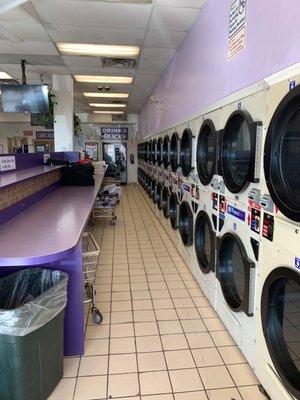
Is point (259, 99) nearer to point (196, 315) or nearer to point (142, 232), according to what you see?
point (196, 315)

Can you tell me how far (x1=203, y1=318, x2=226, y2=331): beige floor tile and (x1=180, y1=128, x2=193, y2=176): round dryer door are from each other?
1678mm

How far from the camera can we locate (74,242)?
1.96m

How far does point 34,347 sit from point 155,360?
97 centimetres

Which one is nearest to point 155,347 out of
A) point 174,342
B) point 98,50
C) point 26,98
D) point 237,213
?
point 174,342

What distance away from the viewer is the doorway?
1412 centimetres

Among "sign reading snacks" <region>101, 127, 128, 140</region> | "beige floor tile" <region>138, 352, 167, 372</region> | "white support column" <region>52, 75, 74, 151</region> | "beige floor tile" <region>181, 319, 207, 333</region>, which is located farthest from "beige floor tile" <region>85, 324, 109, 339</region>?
"sign reading snacks" <region>101, 127, 128, 140</region>

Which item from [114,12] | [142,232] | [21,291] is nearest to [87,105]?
[142,232]

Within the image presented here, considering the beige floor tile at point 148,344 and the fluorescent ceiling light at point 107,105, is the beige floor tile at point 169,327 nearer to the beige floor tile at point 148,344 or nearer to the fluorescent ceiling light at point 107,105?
the beige floor tile at point 148,344

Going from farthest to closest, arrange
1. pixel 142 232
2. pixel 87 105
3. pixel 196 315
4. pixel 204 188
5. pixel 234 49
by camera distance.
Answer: pixel 87 105 < pixel 142 232 < pixel 204 188 < pixel 196 315 < pixel 234 49

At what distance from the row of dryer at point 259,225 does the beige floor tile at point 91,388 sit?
1031 mm

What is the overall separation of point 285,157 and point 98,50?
14.4ft

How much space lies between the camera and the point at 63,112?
700 cm

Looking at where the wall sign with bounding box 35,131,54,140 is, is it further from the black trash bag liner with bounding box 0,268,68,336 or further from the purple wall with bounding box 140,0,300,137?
the black trash bag liner with bounding box 0,268,68,336

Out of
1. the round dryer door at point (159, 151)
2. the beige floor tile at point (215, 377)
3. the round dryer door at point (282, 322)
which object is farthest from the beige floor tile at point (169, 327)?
the round dryer door at point (159, 151)
